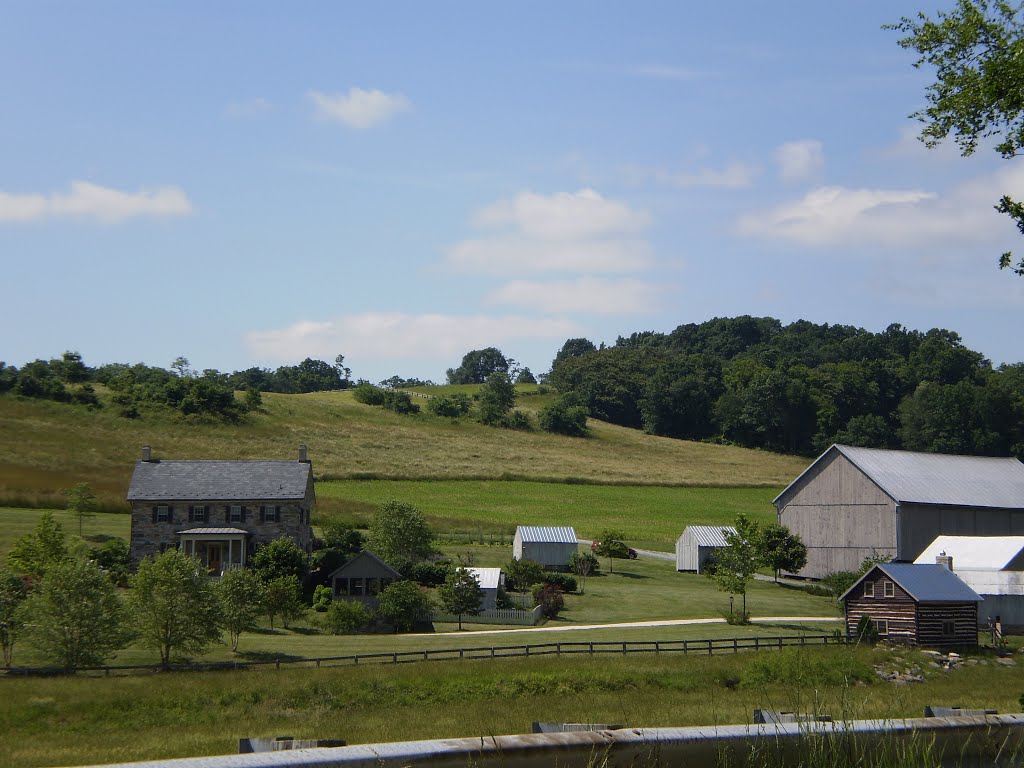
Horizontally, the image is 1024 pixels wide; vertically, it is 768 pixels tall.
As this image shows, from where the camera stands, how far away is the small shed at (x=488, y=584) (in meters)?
60.0

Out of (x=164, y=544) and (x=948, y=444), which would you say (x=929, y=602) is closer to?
(x=164, y=544)

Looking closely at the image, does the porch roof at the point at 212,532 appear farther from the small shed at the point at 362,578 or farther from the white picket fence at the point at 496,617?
the white picket fence at the point at 496,617

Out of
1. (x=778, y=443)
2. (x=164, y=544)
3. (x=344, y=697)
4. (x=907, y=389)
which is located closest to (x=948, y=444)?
(x=778, y=443)

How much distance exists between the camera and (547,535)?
73312 mm

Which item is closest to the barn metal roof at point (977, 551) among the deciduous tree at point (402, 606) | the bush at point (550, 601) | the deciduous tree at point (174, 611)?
the bush at point (550, 601)

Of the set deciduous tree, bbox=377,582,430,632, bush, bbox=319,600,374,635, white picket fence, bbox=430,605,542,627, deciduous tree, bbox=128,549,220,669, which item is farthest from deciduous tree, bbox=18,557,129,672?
white picket fence, bbox=430,605,542,627

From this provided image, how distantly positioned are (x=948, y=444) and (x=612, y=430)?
47.4m

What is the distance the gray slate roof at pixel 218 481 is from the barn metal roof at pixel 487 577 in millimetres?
11948

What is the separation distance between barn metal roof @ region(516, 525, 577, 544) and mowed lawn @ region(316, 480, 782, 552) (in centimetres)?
1003

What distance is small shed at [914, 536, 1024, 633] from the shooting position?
5859cm

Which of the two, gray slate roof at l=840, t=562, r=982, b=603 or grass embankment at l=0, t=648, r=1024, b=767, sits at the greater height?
gray slate roof at l=840, t=562, r=982, b=603

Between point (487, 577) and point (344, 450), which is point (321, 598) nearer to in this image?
point (487, 577)

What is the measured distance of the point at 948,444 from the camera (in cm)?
15350

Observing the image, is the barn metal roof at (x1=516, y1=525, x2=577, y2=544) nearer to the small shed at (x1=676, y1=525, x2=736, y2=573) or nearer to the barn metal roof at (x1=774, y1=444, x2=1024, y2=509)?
the small shed at (x1=676, y1=525, x2=736, y2=573)
